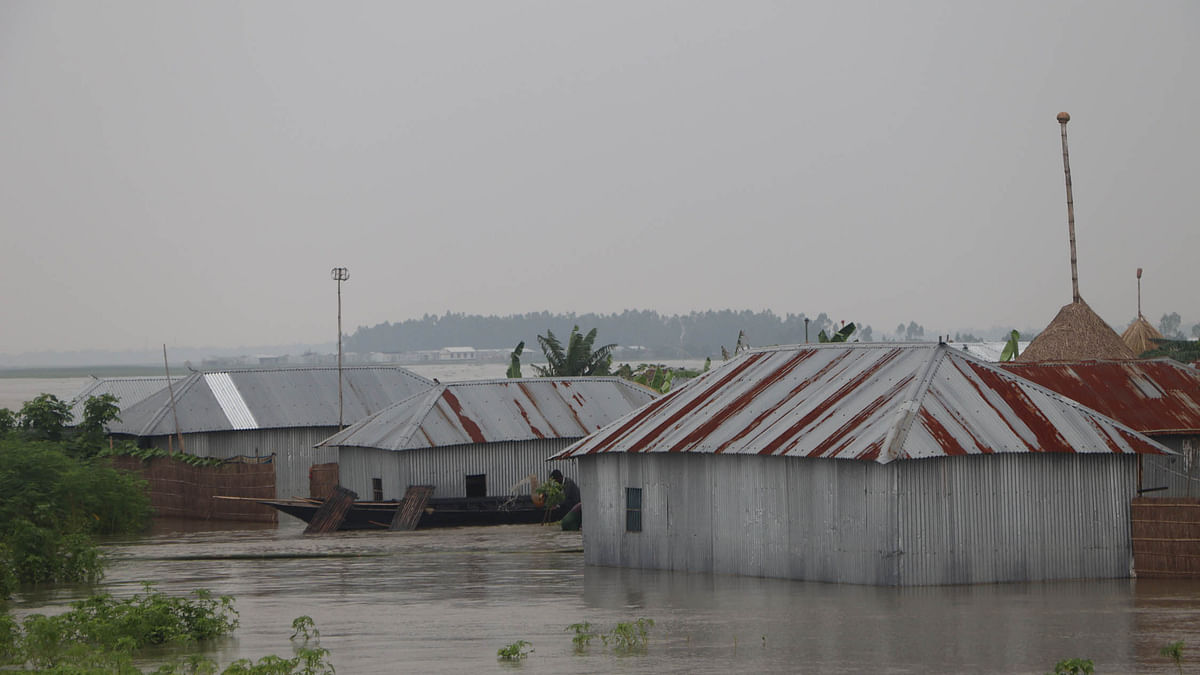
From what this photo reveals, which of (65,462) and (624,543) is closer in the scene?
(624,543)

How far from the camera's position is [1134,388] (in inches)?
1240

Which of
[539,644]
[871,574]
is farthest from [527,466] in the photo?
[539,644]

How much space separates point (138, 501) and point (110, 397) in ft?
25.9

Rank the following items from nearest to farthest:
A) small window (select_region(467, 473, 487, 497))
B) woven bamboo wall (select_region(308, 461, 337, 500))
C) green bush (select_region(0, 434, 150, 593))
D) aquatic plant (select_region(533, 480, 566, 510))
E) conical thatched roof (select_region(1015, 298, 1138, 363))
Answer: green bush (select_region(0, 434, 150, 593)) → conical thatched roof (select_region(1015, 298, 1138, 363)) → aquatic plant (select_region(533, 480, 566, 510)) → small window (select_region(467, 473, 487, 497)) → woven bamboo wall (select_region(308, 461, 337, 500))

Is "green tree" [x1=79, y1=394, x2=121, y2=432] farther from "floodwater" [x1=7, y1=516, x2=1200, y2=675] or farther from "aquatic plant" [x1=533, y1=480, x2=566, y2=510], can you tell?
"floodwater" [x1=7, y1=516, x2=1200, y2=675]

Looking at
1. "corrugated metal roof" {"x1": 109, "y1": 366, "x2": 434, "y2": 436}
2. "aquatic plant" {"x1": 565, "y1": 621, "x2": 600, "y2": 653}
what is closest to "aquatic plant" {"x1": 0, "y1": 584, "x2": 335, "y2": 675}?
"aquatic plant" {"x1": 565, "y1": 621, "x2": 600, "y2": 653}

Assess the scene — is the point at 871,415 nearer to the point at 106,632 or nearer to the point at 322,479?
the point at 106,632

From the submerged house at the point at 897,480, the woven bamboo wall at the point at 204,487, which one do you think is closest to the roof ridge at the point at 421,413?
the woven bamboo wall at the point at 204,487

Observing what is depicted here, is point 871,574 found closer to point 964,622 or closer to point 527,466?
point 964,622

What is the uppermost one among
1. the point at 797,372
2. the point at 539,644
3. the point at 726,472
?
the point at 797,372

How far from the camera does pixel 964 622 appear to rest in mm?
22172

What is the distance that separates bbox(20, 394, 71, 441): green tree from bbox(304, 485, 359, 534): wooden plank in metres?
13.2

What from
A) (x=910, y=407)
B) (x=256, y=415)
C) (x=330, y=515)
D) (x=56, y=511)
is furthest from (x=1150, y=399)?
(x=256, y=415)

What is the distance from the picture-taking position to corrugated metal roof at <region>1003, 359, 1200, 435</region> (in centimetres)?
3036
